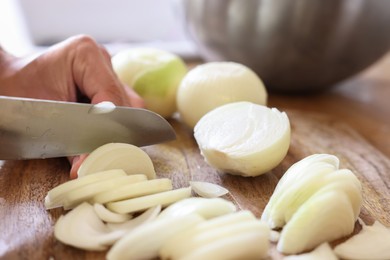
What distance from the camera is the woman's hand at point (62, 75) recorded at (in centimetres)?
94

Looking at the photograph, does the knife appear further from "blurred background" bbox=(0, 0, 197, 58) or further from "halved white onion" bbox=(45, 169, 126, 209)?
"blurred background" bbox=(0, 0, 197, 58)

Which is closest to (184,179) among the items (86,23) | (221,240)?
(221,240)

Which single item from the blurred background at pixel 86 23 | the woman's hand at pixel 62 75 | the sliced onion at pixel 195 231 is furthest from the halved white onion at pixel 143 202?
the blurred background at pixel 86 23

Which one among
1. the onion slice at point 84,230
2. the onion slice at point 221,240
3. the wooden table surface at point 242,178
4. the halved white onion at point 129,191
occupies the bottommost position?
the wooden table surface at point 242,178

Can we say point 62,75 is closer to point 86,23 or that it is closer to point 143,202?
point 143,202

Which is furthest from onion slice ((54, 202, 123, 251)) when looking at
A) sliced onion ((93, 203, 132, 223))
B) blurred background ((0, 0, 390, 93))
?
blurred background ((0, 0, 390, 93))

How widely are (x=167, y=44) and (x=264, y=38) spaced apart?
73 centimetres

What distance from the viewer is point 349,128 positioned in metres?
1.16

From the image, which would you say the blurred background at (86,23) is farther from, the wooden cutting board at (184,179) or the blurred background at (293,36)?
the wooden cutting board at (184,179)

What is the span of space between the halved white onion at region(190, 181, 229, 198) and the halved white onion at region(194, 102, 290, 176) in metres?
0.05

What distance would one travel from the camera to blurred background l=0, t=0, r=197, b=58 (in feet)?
5.81

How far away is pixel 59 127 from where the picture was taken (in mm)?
822

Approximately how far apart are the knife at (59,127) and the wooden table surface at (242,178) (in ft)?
0.21

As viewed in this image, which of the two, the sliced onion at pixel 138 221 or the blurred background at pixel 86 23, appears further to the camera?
the blurred background at pixel 86 23
